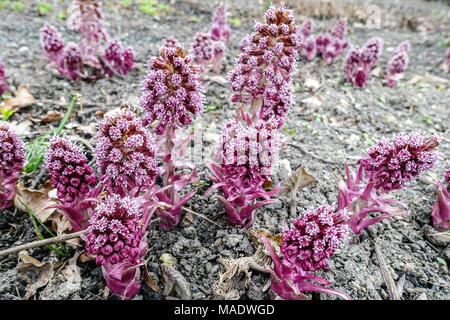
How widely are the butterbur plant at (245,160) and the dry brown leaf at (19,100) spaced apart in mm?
3325

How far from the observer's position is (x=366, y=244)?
312 centimetres

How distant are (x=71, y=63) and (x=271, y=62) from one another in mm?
3640

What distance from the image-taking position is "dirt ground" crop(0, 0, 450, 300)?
272 cm

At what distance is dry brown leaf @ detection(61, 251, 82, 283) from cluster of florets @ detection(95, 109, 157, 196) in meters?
0.76

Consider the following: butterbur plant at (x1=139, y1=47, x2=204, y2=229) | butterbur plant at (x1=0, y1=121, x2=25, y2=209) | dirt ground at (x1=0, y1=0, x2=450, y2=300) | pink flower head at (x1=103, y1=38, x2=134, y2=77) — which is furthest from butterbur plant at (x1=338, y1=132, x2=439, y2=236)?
pink flower head at (x1=103, y1=38, x2=134, y2=77)

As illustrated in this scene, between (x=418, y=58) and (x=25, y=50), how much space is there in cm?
944

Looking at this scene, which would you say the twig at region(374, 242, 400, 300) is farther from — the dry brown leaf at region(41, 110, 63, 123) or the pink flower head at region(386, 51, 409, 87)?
the pink flower head at region(386, 51, 409, 87)

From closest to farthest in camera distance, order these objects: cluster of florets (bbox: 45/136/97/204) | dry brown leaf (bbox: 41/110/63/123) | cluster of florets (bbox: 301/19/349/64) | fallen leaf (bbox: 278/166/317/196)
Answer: cluster of florets (bbox: 45/136/97/204), fallen leaf (bbox: 278/166/317/196), dry brown leaf (bbox: 41/110/63/123), cluster of florets (bbox: 301/19/349/64)

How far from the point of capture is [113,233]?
2.16 meters

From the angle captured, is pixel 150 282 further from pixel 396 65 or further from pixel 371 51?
pixel 396 65

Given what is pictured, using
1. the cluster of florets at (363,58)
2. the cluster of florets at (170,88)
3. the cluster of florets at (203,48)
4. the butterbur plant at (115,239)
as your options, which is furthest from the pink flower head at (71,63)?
the cluster of florets at (363,58)

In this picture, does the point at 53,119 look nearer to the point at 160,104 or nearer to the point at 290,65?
the point at 160,104

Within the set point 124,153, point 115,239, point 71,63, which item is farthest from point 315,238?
point 71,63
